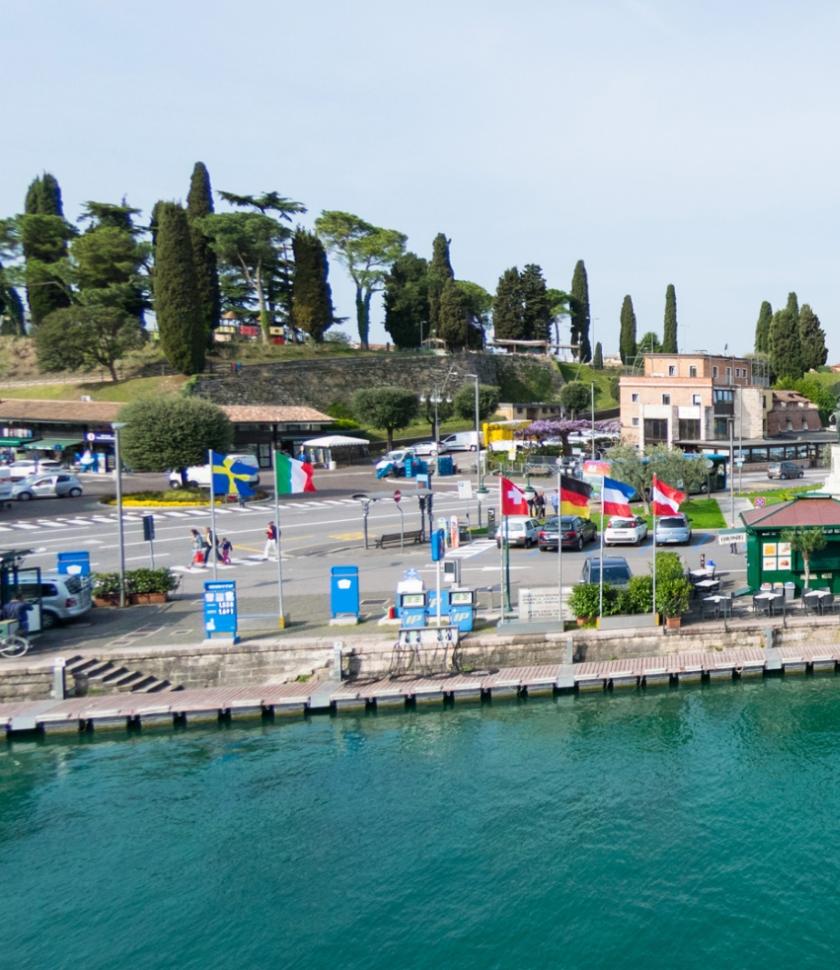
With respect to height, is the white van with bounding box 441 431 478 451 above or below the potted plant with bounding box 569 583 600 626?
above

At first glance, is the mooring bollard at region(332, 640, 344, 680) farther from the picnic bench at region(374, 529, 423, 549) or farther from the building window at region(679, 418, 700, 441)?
the building window at region(679, 418, 700, 441)

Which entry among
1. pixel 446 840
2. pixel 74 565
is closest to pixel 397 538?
pixel 74 565

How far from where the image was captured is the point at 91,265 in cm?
8606

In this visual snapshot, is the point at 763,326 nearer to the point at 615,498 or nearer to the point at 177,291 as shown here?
the point at 177,291

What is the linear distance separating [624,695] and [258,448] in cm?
5384

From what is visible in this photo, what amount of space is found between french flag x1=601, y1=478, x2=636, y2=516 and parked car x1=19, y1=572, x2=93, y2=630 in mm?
15881

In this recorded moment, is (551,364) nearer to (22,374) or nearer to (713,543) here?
(22,374)

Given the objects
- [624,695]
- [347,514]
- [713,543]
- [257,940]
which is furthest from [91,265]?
[257,940]

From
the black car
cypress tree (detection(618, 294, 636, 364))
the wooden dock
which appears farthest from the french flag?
cypress tree (detection(618, 294, 636, 364))

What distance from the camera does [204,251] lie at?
87500mm

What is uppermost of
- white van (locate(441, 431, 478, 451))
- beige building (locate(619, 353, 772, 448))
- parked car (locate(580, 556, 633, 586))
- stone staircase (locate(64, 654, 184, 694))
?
beige building (locate(619, 353, 772, 448))

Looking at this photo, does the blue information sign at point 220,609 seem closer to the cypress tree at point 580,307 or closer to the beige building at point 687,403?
the beige building at point 687,403

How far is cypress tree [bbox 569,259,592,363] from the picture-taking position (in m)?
127

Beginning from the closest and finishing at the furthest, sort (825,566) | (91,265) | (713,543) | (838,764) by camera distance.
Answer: (838,764) → (825,566) → (713,543) → (91,265)
